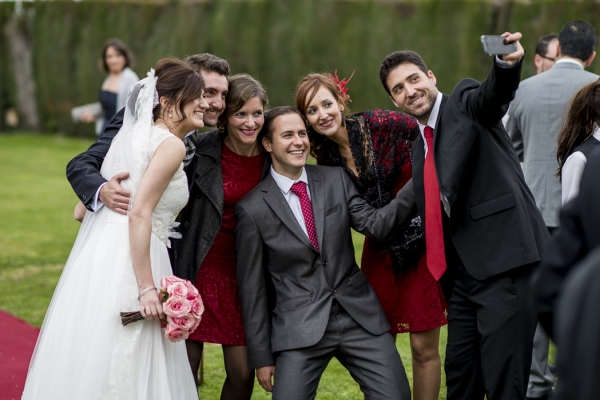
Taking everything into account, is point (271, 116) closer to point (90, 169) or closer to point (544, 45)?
point (90, 169)

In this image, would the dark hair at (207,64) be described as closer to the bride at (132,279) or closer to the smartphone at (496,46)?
the bride at (132,279)

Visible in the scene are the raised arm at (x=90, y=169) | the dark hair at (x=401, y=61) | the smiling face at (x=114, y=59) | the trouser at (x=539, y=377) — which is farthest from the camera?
the smiling face at (x=114, y=59)

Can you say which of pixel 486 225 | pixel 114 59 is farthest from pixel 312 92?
pixel 114 59

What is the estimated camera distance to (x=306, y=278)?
13.3ft

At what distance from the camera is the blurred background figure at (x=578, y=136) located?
372 cm

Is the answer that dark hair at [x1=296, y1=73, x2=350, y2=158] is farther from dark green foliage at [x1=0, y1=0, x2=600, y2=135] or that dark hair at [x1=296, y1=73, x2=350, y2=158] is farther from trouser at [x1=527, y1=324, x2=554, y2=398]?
dark green foliage at [x1=0, y1=0, x2=600, y2=135]

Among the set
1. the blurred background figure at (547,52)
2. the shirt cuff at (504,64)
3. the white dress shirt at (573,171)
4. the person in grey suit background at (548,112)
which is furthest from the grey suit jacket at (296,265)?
the blurred background figure at (547,52)

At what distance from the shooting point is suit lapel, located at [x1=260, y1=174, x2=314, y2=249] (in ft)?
Result: 13.2

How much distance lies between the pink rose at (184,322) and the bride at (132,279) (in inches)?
3.3

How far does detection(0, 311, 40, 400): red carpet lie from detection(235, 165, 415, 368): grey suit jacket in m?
1.61

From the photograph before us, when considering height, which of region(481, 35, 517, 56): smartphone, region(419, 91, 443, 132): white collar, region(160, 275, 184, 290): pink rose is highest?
region(481, 35, 517, 56): smartphone

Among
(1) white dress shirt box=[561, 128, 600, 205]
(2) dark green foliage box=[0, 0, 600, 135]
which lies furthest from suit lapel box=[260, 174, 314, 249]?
(2) dark green foliage box=[0, 0, 600, 135]

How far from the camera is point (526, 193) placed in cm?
357

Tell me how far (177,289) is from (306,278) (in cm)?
78
